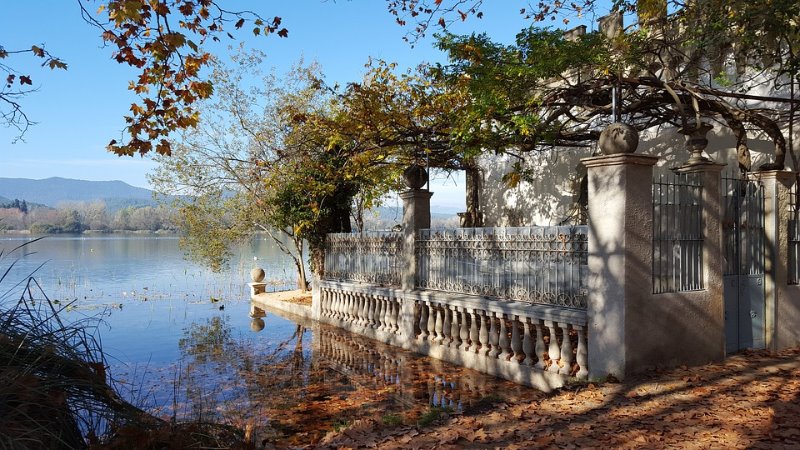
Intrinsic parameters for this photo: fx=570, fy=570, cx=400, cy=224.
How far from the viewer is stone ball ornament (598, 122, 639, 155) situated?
20.8 feet

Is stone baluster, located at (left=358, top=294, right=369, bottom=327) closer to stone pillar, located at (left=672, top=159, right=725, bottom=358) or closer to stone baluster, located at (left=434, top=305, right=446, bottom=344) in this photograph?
stone baluster, located at (left=434, top=305, right=446, bottom=344)

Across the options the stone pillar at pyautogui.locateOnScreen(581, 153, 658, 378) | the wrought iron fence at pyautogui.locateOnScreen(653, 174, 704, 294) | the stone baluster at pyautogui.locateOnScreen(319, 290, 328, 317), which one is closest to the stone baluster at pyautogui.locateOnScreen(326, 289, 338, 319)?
the stone baluster at pyautogui.locateOnScreen(319, 290, 328, 317)

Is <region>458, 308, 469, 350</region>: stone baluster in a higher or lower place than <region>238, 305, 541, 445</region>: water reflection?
higher

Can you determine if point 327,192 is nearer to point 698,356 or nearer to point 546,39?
point 546,39

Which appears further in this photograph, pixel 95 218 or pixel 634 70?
pixel 95 218

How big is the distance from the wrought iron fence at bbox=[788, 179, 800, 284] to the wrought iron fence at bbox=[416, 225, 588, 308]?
388 cm

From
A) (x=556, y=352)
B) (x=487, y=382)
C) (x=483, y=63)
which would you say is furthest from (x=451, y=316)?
(x=483, y=63)

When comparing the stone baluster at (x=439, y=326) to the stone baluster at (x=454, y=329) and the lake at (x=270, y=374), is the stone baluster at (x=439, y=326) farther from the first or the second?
the lake at (x=270, y=374)

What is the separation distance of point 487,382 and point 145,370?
5.55 metres

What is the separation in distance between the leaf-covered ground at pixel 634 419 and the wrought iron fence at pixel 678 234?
43.0 inches

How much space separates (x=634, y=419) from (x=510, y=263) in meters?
3.25

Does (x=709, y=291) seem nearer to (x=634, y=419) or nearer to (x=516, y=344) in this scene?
(x=516, y=344)

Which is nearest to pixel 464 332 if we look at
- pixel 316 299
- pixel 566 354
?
pixel 566 354

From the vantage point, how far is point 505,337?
8117 millimetres
